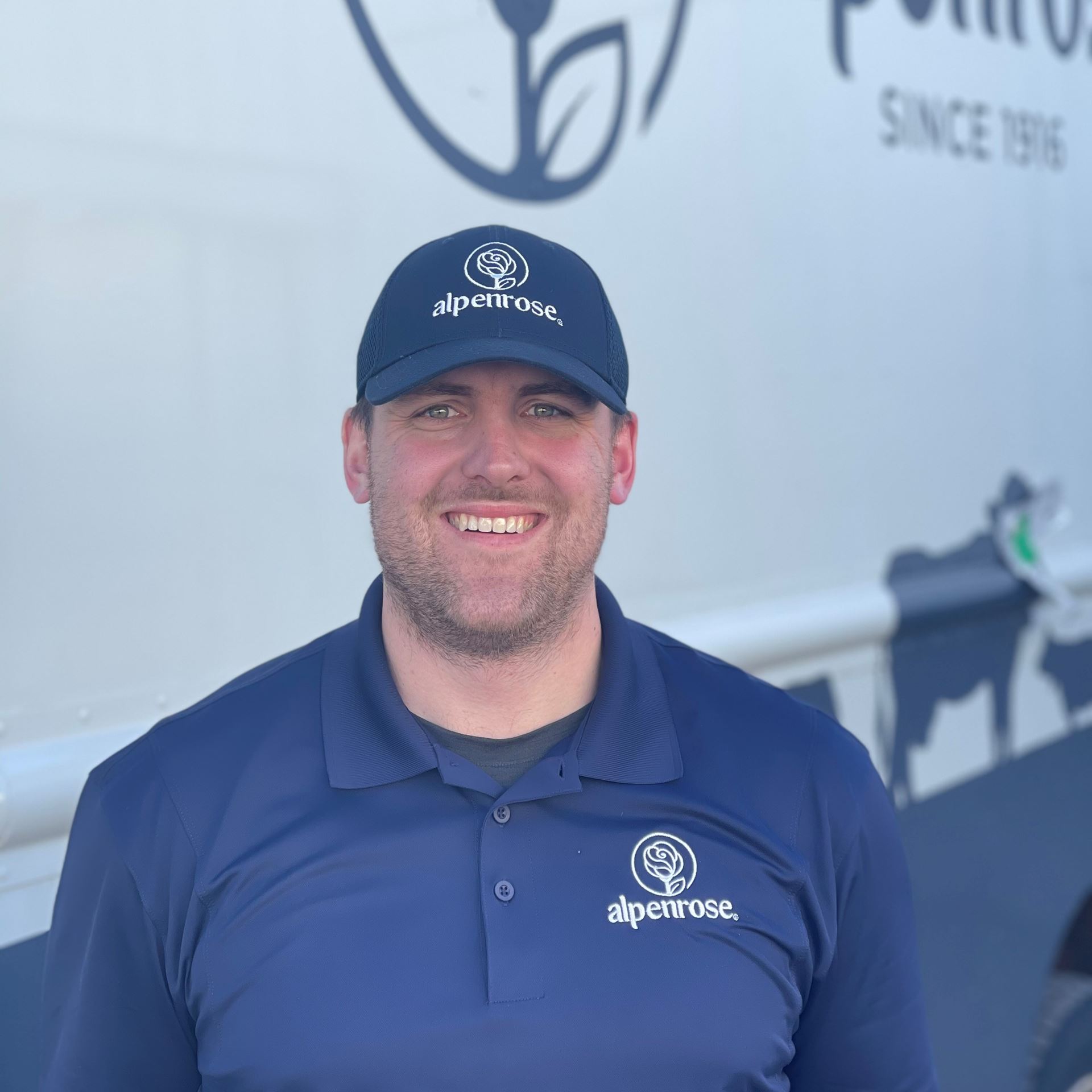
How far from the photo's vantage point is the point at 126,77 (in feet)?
5.75

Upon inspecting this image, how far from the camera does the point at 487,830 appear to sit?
1.50 metres

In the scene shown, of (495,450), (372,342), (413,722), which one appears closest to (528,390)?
(495,450)

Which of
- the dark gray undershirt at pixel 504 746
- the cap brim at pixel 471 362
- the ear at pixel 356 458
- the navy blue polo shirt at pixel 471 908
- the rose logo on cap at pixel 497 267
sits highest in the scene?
the rose logo on cap at pixel 497 267

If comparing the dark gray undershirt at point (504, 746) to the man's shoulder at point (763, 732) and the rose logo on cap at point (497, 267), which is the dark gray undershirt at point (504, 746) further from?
the rose logo on cap at point (497, 267)

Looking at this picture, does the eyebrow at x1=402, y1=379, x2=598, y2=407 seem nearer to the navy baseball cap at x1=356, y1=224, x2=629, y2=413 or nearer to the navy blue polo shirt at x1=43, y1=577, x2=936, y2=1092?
the navy baseball cap at x1=356, y1=224, x2=629, y2=413

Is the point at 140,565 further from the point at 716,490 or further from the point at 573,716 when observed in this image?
the point at 716,490

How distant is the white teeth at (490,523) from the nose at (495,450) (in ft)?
0.14

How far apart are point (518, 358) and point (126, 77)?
614 millimetres

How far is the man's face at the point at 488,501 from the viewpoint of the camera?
5.34 ft

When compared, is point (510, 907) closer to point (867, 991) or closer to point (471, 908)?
point (471, 908)

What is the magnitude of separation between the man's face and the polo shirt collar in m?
0.08

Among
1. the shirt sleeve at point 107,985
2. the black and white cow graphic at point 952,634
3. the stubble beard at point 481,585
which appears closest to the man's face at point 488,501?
the stubble beard at point 481,585

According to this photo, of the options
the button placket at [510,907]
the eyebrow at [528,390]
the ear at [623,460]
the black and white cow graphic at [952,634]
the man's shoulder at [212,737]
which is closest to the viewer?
the button placket at [510,907]

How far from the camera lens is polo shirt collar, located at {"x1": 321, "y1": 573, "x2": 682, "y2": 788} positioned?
5.12 feet
